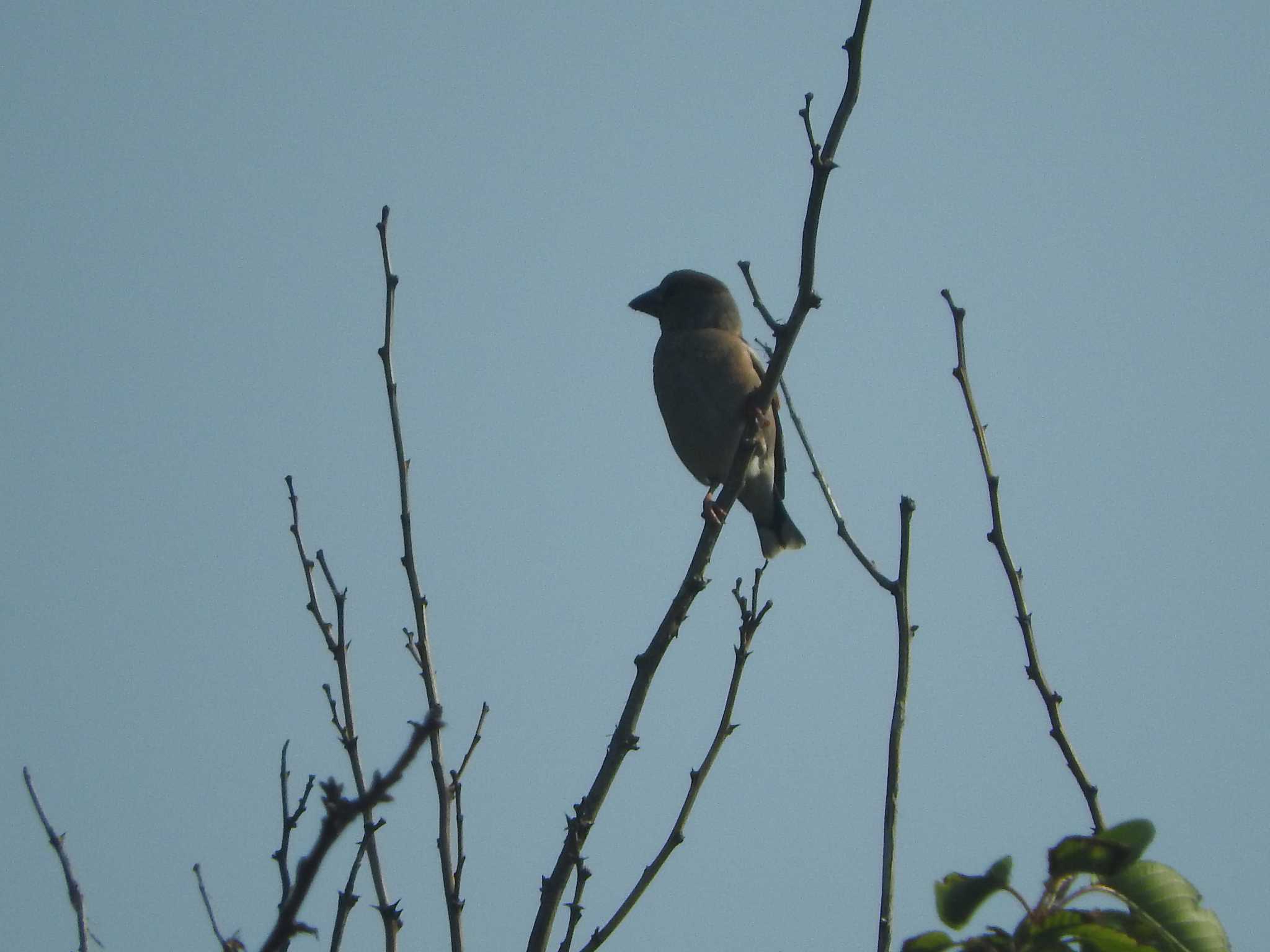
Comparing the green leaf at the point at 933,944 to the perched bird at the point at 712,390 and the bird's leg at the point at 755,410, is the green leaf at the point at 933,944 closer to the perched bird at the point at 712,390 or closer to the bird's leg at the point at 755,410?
the bird's leg at the point at 755,410

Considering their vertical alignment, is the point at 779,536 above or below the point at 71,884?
above

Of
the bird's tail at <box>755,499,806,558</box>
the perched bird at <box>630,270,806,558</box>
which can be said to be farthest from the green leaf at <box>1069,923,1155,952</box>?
the bird's tail at <box>755,499,806,558</box>

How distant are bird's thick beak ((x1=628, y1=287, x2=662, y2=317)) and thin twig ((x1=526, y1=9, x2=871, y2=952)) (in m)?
4.00

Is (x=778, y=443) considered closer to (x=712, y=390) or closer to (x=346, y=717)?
(x=712, y=390)

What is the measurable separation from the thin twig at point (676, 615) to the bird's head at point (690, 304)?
3.83 meters

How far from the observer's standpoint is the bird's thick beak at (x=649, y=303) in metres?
7.59

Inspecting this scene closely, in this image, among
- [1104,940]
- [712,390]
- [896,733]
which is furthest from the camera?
[712,390]

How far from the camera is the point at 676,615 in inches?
134

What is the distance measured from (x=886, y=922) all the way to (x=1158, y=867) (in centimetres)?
89

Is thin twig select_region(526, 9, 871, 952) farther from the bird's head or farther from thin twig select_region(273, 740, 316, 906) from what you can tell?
the bird's head

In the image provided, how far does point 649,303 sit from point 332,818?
6.55 metres

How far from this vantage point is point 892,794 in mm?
2846

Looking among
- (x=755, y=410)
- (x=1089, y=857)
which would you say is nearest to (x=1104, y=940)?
(x=1089, y=857)

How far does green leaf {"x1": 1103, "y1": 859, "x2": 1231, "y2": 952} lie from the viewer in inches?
70.9
